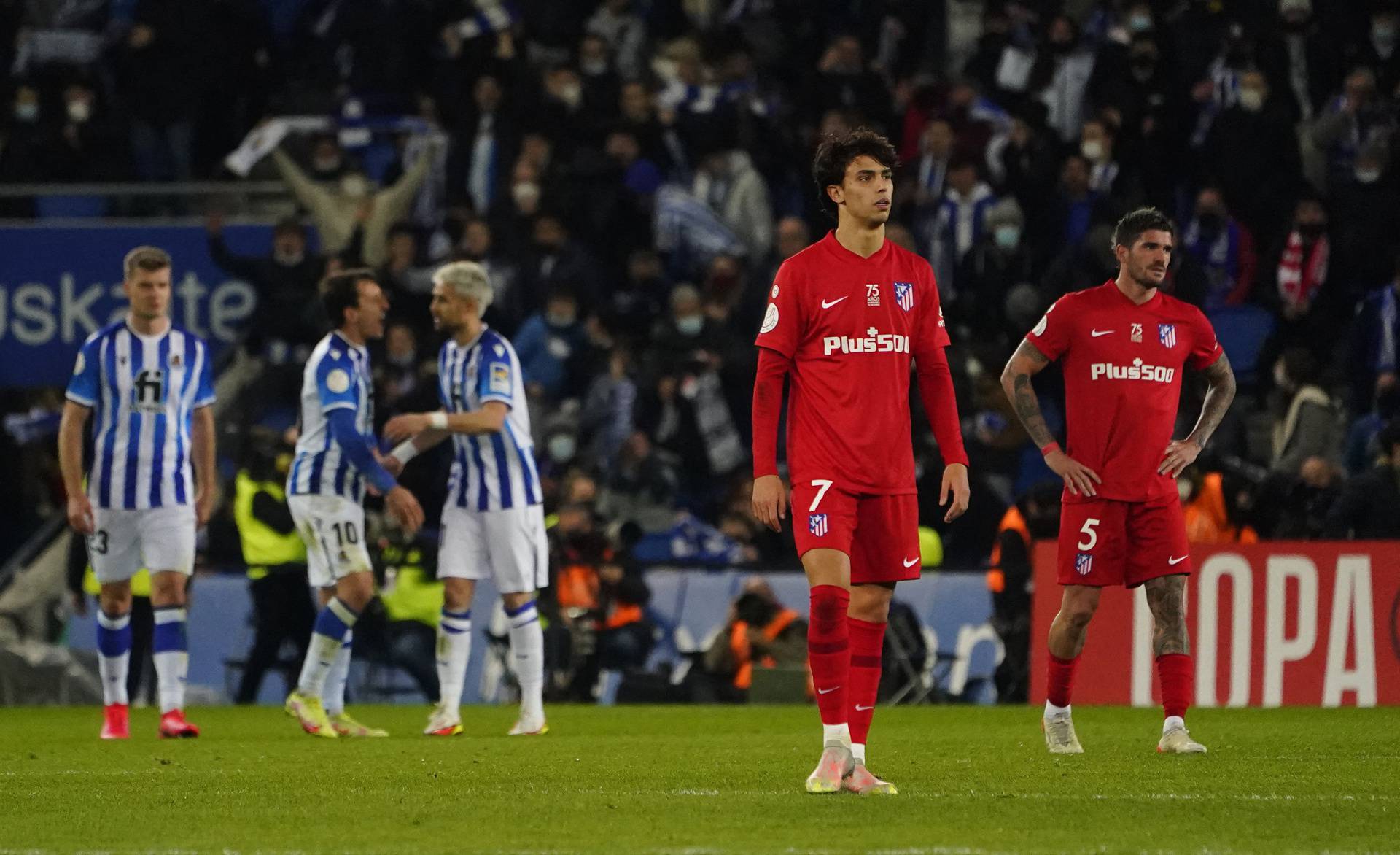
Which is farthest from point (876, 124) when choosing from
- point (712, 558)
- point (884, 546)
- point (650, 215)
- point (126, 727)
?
point (884, 546)

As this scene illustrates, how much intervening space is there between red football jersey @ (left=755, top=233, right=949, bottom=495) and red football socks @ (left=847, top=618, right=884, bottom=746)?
19.3 inches

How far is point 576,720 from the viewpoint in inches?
535

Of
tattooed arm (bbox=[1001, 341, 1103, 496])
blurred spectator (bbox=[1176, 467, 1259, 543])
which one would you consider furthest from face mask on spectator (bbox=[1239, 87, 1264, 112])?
tattooed arm (bbox=[1001, 341, 1103, 496])

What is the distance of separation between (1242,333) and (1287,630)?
439 cm

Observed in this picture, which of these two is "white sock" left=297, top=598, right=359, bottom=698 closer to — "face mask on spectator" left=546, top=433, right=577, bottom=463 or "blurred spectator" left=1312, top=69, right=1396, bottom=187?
"face mask on spectator" left=546, top=433, right=577, bottom=463

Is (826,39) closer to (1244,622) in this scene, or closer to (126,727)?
(1244,622)

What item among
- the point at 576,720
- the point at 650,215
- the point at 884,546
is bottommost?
the point at 576,720

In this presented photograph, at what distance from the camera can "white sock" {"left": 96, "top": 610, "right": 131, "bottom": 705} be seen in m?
11.9

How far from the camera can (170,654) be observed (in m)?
11.8

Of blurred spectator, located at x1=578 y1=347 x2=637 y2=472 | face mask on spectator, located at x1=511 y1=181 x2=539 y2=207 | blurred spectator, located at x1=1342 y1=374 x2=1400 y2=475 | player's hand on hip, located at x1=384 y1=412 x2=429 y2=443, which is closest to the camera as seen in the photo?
player's hand on hip, located at x1=384 y1=412 x2=429 y2=443

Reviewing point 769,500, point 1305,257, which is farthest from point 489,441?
point 1305,257

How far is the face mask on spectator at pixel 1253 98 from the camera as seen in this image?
18391 millimetres

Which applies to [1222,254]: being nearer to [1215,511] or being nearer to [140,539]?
[1215,511]

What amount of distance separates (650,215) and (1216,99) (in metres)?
4.83
